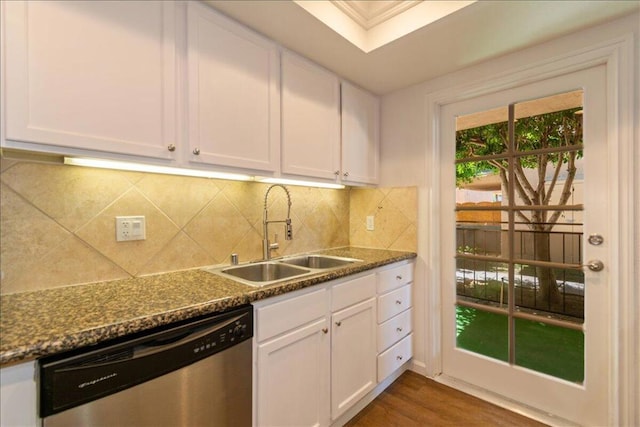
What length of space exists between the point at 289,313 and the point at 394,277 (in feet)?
3.13

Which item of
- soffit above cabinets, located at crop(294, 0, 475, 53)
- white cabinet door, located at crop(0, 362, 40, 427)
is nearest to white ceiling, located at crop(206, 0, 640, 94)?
soffit above cabinets, located at crop(294, 0, 475, 53)

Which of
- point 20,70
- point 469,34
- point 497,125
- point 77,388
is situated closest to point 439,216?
point 497,125

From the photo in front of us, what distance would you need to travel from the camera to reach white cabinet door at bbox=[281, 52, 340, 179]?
1.70 meters

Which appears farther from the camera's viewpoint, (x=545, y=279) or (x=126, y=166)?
(x=545, y=279)

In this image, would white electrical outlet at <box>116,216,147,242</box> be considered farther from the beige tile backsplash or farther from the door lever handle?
the door lever handle

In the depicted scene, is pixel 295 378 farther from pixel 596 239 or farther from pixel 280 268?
pixel 596 239

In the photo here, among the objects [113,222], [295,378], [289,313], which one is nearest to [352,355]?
[295,378]

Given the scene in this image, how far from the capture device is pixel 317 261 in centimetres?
210

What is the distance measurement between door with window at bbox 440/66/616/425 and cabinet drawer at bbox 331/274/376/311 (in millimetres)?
737

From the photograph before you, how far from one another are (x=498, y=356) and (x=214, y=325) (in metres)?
1.90

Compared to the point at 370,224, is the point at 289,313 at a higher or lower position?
lower

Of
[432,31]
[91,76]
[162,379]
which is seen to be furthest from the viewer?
[432,31]

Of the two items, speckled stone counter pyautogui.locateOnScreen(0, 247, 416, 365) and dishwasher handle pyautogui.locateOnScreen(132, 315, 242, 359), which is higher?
speckled stone counter pyautogui.locateOnScreen(0, 247, 416, 365)

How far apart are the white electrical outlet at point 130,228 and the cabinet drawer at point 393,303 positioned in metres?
1.41
